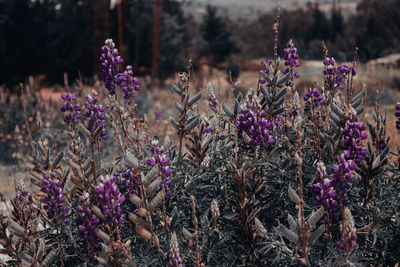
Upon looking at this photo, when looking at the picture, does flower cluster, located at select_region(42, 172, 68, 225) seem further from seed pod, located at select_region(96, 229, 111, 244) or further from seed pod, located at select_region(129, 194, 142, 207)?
seed pod, located at select_region(129, 194, 142, 207)

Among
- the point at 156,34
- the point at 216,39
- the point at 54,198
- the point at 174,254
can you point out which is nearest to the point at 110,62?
the point at 54,198

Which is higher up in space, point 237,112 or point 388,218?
point 237,112

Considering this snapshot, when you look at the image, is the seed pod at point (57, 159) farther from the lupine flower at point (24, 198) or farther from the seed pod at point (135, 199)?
the seed pod at point (135, 199)

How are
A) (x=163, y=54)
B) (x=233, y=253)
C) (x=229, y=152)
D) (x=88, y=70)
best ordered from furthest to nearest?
(x=163, y=54)
(x=88, y=70)
(x=229, y=152)
(x=233, y=253)

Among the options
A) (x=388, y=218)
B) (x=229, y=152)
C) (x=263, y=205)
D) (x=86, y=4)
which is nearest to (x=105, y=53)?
(x=229, y=152)

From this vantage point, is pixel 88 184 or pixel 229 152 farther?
pixel 229 152

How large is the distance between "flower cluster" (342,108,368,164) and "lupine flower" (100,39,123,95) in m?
1.41

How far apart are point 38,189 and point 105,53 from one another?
0.95 metres

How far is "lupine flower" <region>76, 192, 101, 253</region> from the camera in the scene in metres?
2.04

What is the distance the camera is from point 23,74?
55.1 ft

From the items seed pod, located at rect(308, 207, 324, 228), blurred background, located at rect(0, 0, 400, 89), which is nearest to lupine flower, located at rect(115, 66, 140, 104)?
seed pod, located at rect(308, 207, 324, 228)

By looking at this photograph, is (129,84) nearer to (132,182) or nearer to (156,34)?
(132,182)

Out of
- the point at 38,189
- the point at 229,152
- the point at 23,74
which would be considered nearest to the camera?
the point at 38,189

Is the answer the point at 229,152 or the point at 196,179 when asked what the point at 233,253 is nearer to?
the point at 196,179
